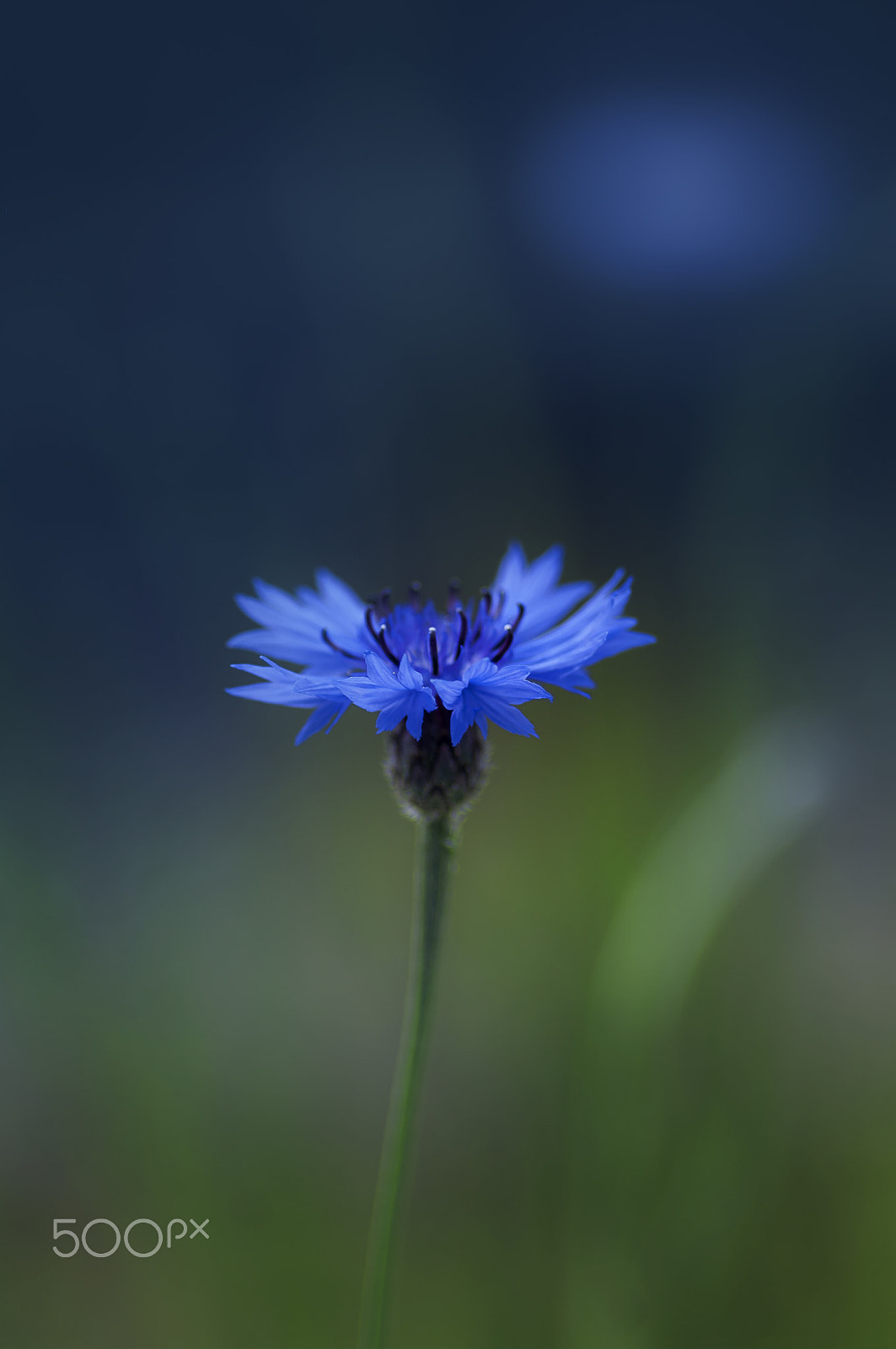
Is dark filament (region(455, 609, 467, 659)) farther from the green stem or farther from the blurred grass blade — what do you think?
the blurred grass blade

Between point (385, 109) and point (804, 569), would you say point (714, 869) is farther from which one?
point (385, 109)

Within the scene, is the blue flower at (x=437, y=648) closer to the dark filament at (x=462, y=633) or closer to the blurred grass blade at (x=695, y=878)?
the dark filament at (x=462, y=633)

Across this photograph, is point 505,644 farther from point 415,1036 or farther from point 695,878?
point 695,878

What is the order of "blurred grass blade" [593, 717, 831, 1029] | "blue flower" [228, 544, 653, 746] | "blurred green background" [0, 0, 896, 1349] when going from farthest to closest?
"blurred green background" [0, 0, 896, 1349]
"blurred grass blade" [593, 717, 831, 1029]
"blue flower" [228, 544, 653, 746]

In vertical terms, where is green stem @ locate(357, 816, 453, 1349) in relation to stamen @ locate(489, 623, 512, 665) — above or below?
below

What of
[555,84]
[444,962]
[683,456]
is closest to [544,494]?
[683,456]

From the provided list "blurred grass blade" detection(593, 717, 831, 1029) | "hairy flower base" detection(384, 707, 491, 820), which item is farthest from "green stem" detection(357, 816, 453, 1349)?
"blurred grass blade" detection(593, 717, 831, 1029)
